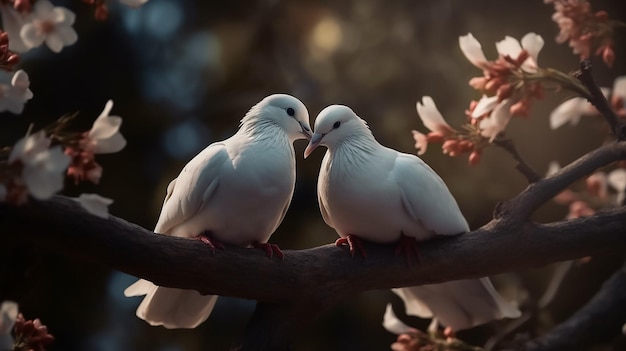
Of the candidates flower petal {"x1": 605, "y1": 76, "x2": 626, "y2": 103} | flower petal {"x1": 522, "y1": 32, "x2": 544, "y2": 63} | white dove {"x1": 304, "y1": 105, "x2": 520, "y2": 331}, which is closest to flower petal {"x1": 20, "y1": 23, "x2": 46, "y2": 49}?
white dove {"x1": 304, "y1": 105, "x2": 520, "y2": 331}

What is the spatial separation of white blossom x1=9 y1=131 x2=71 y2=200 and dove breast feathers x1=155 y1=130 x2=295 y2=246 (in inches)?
35.5

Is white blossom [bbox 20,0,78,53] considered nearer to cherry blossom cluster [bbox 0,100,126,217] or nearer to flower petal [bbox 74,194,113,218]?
cherry blossom cluster [bbox 0,100,126,217]


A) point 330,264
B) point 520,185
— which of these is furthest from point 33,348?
point 520,185

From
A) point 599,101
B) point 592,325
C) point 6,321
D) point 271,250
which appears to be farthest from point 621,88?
point 6,321

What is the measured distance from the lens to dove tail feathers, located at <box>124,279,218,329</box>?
8.57 feet

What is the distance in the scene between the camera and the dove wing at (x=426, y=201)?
8.37ft

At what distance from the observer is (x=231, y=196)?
2.43m

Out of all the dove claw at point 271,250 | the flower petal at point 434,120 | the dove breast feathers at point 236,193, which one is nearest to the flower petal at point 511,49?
the flower petal at point 434,120

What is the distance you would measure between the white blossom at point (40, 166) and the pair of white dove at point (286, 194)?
87cm

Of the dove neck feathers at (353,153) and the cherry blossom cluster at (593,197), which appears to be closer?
the dove neck feathers at (353,153)

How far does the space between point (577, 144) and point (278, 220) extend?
189cm

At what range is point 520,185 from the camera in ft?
13.3

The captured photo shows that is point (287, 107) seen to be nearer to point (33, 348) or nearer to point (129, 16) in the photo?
point (33, 348)

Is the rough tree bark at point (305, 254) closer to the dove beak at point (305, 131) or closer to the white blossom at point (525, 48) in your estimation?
the white blossom at point (525, 48)
